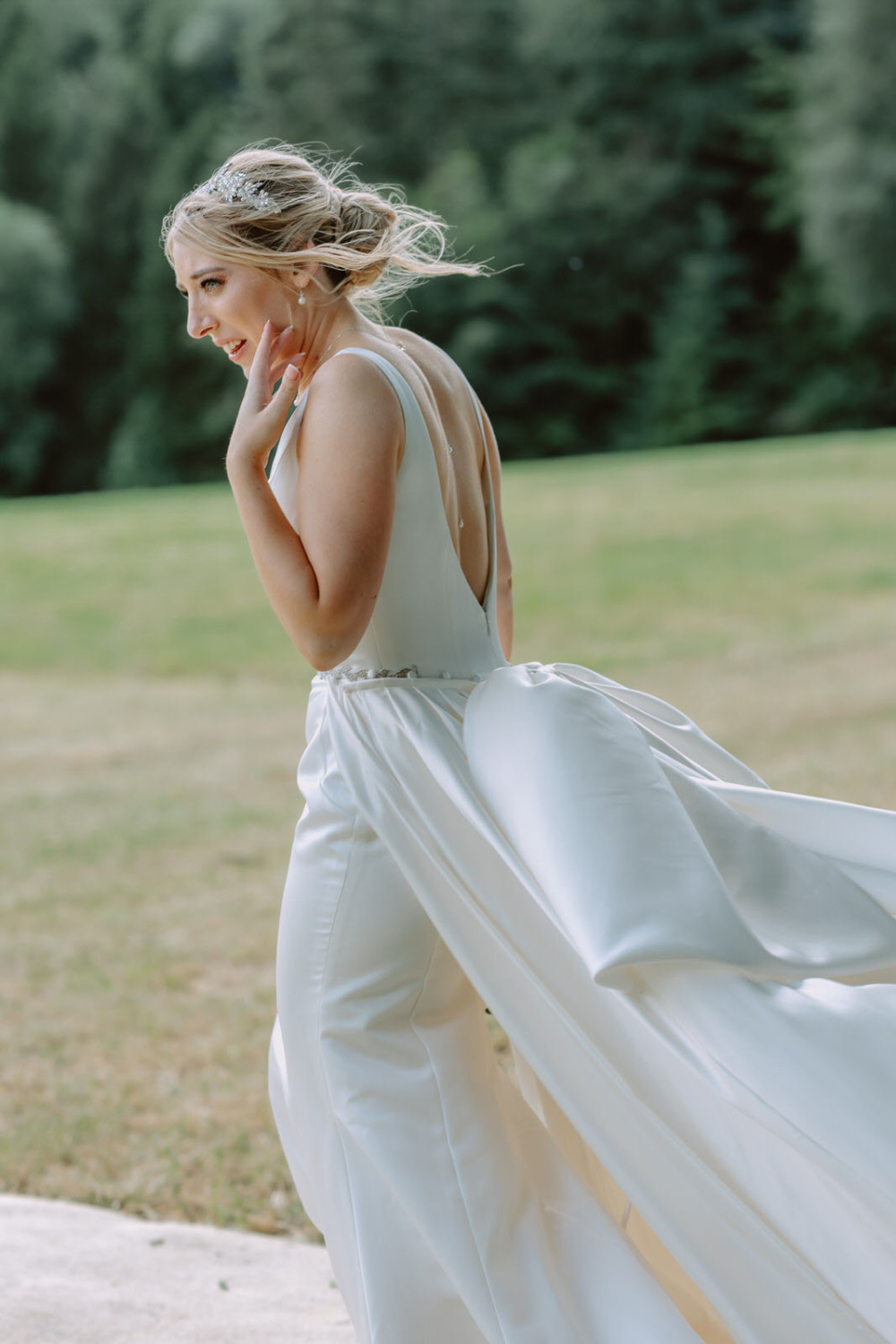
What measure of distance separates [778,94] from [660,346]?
6141mm

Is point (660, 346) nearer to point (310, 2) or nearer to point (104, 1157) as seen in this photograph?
point (310, 2)

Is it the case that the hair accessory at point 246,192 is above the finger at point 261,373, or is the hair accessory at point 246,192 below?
above

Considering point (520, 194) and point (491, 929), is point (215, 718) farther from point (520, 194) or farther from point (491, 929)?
point (520, 194)

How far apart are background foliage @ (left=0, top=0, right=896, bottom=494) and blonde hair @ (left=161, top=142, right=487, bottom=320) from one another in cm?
2546

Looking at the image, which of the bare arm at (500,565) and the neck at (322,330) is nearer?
the neck at (322,330)

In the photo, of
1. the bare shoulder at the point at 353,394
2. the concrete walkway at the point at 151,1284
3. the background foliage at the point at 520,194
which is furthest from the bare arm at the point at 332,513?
the background foliage at the point at 520,194

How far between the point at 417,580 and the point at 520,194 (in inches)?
1157

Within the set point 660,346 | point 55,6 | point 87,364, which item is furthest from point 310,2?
point 660,346

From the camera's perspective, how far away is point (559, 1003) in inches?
74.5

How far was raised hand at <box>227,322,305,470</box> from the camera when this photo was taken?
1994 mm

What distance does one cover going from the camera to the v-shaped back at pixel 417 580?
6.69ft

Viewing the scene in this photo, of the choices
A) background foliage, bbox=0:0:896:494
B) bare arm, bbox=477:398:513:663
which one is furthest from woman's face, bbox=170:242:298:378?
background foliage, bbox=0:0:896:494

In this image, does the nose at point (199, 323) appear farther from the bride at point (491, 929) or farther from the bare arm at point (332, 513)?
the bare arm at point (332, 513)

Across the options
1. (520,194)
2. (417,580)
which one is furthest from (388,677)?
(520,194)
